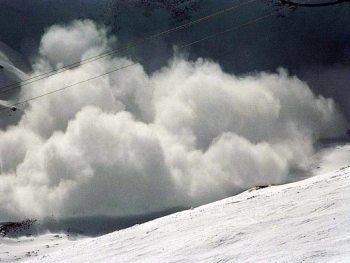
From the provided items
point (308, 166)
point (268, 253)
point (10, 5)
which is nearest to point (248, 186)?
point (308, 166)

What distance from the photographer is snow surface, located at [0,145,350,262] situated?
14485 mm

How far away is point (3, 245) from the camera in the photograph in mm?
26531

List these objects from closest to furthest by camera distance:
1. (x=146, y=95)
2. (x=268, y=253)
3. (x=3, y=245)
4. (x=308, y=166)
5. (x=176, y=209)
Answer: (x=268, y=253), (x=3, y=245), (x=176, y=209), (x=308, y=166), (x=146, y=95)

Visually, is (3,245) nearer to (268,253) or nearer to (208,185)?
(208,185)

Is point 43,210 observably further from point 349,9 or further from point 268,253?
point 349,9

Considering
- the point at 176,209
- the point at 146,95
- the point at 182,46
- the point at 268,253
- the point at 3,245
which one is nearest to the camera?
the point at 268,253

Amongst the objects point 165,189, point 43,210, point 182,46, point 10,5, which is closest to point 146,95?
point 182,46

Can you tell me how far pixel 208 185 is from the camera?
32531 mm

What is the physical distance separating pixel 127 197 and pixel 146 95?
12.9 metres

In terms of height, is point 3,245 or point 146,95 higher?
point 146,95

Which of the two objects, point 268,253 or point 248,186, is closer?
point 268,253

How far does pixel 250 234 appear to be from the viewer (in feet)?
55.4

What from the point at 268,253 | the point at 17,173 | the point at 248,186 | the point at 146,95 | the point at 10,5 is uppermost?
the point at 10,5

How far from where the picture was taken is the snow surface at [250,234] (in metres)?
14.5
